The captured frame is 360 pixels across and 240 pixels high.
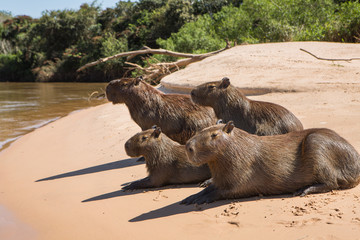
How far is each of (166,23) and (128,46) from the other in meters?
5.13

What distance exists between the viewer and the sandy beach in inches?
120

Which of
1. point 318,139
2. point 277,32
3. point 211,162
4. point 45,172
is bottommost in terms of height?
point 45,172

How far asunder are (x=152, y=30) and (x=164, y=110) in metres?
28.9

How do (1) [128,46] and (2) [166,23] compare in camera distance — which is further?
(1) [128,46]

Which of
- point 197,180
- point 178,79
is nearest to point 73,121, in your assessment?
point 178,79

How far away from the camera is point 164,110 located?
553 centimetres

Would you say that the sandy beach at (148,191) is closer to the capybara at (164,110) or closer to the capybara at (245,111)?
the capybara at (164,110)

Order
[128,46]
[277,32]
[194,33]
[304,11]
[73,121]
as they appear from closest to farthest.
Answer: [73,121], [277,32], [304,11], [194,33], [128,46]

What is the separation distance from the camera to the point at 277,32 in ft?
59.7

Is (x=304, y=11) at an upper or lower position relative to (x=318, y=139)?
upper

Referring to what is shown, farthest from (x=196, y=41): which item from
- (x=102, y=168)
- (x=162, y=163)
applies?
(x=162, y=163)

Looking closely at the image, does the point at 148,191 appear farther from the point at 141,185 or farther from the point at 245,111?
the point at 245,111

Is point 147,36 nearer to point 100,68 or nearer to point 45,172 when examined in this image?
point 100,68

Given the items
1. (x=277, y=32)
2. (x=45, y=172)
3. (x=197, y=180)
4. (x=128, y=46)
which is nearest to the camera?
(x=197, y=180)
